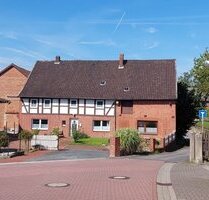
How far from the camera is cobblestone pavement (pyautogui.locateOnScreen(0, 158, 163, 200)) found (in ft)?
40.8

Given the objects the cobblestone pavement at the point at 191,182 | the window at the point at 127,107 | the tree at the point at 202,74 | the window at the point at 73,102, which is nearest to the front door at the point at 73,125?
the window at the point at 73,102

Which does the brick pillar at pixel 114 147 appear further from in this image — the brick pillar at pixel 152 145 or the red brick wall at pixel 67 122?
the red brick wall at pixel 67 122

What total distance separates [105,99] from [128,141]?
19.8 meters

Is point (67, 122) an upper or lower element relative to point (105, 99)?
lower

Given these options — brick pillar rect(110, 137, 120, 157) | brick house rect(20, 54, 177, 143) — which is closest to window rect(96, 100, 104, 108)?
brick house rect(20, 54, 177, 143)

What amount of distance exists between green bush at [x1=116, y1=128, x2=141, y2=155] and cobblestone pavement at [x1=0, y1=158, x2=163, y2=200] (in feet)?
33.7

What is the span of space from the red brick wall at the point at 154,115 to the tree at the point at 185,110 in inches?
49.7

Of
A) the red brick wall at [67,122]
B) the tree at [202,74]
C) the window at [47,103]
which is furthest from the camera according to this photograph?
the tree at [202,74]

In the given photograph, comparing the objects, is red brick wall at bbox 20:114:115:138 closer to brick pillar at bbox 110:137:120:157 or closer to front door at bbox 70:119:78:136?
front door at bbox 70:119:78:136

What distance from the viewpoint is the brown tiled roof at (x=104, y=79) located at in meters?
49.7

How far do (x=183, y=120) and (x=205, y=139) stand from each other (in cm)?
2622

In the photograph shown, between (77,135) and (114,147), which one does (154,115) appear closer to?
(77,135)

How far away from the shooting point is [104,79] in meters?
52.6

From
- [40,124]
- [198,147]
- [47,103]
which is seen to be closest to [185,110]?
[47,103]
